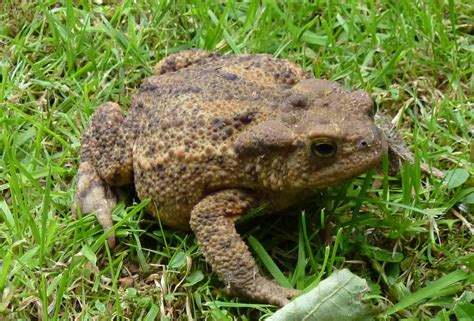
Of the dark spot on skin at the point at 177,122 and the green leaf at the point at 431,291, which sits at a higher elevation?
the dark spot on skin at the point at 177,122

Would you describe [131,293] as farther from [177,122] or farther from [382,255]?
[382,255]

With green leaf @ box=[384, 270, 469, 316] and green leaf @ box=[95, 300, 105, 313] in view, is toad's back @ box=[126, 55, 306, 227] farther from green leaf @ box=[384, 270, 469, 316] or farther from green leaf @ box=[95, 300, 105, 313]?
green leaf @ box=[384, 270, 469, 316]

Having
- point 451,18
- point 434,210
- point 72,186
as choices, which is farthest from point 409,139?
point 72,186

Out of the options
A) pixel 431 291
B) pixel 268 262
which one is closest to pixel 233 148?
pixel 268 262

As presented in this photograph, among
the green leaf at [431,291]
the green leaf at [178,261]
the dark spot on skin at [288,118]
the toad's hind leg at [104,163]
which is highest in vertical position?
the dark spot on skin at [288,118]

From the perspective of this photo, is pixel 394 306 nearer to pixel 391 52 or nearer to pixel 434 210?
pixel 434 210

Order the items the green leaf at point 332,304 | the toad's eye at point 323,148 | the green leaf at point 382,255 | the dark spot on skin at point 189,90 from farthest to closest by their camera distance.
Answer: the dark spot on skin at point 189,90 → the green leaf at point 382,255 → the toad's eye at point 323,148 → the green leaf at point 332,304

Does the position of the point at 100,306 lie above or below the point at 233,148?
below

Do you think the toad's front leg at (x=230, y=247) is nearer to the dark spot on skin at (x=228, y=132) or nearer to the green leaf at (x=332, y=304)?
the green leaf at (x=332, y=304)

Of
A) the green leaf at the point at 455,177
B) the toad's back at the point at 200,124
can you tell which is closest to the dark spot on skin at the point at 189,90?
the toad's back at the point at 200,124
